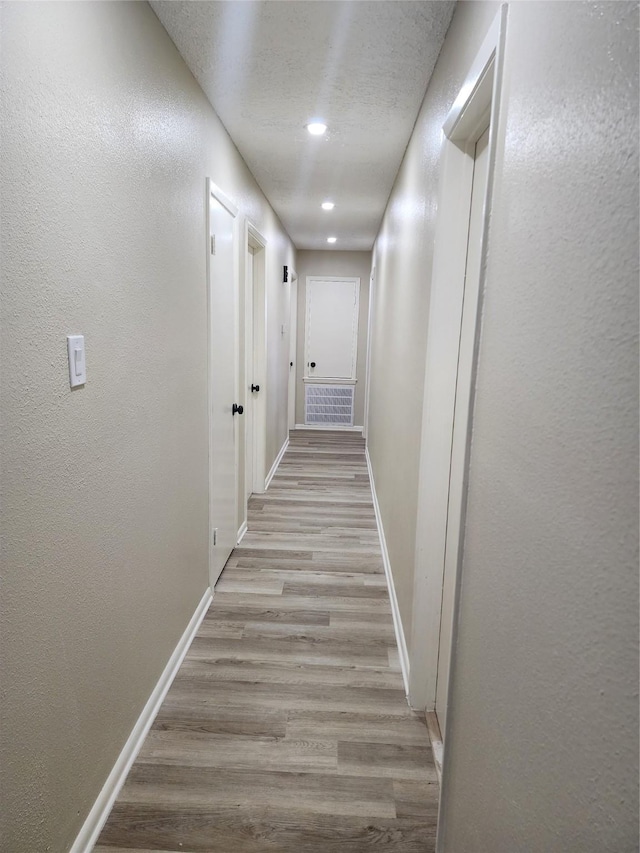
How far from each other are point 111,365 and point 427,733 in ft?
5.52

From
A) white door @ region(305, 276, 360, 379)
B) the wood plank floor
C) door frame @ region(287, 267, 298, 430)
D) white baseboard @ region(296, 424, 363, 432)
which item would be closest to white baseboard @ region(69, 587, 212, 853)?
the wood plank floor

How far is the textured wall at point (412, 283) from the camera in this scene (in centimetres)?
156

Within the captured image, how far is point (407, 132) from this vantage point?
2.62 m

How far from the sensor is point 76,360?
4.06 ft

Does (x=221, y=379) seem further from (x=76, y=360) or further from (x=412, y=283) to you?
(x=76, y=360)

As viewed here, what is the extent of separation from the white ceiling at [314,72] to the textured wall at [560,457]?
0.92m

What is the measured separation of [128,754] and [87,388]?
1.21 metres

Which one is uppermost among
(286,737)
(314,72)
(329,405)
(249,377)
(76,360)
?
(314,72)

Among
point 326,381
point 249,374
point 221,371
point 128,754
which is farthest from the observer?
point 326,381

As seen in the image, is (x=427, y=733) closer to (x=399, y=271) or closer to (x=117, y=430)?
(x=117, y=430)

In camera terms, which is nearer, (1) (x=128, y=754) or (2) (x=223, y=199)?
(1) (x=128, y=754)

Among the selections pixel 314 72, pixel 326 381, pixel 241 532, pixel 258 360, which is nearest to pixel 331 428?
pixel 326 381

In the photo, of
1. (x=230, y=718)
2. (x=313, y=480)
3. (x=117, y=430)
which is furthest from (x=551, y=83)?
(x=313, y=480)

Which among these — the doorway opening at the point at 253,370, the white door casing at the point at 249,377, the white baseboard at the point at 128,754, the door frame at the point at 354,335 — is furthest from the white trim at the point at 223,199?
the door frame at the point at 354,335
